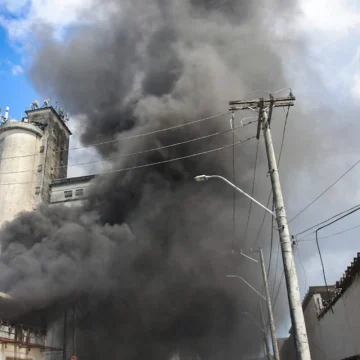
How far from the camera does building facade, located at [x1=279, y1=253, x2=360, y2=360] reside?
477 inches

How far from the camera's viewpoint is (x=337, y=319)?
1555 centimetres

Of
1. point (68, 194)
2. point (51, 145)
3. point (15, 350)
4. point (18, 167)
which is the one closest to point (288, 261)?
point (15, 350)

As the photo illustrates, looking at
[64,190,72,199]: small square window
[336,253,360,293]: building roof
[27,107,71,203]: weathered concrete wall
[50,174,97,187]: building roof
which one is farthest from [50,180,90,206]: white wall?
[336,253,360,293]: building roof


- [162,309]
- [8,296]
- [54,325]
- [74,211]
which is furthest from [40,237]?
[162,309]

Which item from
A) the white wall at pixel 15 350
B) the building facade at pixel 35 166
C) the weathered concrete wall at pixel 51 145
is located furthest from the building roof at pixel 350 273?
the weathered concrete wall at pixel 51 145

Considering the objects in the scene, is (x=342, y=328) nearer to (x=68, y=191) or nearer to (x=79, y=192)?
(x=79, y=192)

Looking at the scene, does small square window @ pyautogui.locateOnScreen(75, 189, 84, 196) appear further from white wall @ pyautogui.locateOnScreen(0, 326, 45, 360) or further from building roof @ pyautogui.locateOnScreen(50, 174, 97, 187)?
white wall @ pyautogui.locateOnScreen(0, 326, 45, 360)

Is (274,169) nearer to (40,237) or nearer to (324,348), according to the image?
(324,348)

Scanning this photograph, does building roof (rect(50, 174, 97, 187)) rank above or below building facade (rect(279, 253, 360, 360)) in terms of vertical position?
above

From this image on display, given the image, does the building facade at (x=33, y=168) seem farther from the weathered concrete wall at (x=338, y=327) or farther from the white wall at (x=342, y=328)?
the white wall at (x=342, y=328)

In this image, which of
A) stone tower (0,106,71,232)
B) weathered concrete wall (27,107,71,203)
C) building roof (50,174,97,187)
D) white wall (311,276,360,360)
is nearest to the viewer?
white wall (311,276,360,360)

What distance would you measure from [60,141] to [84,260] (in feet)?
80.5

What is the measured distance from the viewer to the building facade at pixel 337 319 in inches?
477

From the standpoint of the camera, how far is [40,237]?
82.7ft
